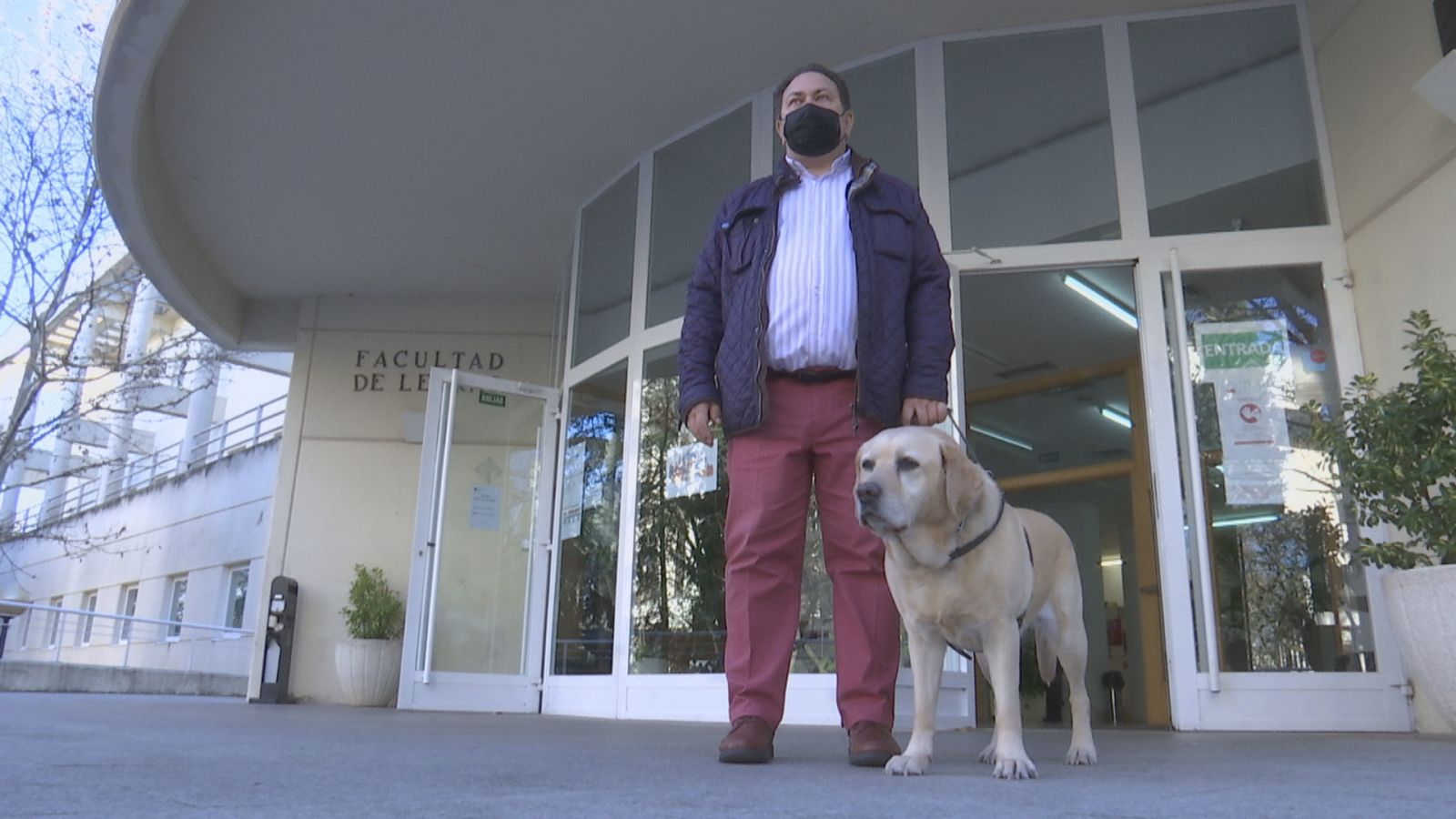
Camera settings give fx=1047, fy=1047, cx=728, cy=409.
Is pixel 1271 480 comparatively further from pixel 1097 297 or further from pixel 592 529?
pixel 592 529

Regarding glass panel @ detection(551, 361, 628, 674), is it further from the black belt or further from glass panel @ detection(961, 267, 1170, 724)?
the black belt

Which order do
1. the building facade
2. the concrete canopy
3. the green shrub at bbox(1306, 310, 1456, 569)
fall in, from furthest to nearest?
1. the concrete canopy
2. the building facade
3. the green shrub at bbox(1306, 310, 1456, 569)

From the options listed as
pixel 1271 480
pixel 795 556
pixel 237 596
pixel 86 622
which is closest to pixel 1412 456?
pixel 1271 480

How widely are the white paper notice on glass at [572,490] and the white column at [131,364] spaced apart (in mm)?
4552

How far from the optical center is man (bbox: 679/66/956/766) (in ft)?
8.46

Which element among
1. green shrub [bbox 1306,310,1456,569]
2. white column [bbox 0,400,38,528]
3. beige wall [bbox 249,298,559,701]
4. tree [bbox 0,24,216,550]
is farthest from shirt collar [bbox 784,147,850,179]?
white column [bbox 0,400,38,528]

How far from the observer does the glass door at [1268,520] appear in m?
4.32

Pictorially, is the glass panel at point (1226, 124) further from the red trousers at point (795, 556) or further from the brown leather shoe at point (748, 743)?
the brown leather shoe at point (748, 743)

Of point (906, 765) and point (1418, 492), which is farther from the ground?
point (1418, 492)

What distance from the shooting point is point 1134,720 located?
917cm

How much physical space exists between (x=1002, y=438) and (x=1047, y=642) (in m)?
7.50

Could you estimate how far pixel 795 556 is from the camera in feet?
8.77

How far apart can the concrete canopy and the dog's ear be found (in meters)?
3.70

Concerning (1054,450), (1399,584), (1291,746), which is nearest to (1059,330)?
(1054,450)
